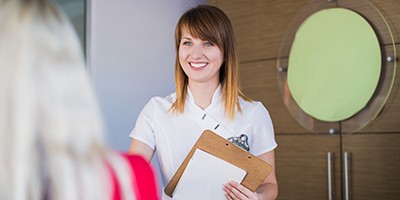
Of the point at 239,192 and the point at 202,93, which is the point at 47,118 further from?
the point at 202,93

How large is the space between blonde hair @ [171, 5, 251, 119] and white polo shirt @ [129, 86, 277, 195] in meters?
0.02

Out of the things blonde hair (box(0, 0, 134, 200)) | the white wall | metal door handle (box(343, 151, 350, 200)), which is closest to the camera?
blonde hair (box(0, 0, 134, 200))

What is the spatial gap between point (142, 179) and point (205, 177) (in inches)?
35.3

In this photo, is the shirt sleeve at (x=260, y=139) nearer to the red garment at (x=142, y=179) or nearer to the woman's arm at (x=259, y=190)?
the woman's arm at (x=259, y=190)

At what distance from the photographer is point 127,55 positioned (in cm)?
362

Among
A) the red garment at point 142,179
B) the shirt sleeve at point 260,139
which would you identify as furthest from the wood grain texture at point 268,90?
the red garment at point 142,179

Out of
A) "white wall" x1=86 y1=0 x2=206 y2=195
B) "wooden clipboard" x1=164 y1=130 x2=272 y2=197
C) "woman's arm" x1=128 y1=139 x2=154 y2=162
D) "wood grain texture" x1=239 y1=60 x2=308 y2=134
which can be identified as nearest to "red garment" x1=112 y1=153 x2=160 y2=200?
"wooden clipboard" x1=164 y1=130 x2=272 y2=197

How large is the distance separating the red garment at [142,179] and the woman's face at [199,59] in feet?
3.34

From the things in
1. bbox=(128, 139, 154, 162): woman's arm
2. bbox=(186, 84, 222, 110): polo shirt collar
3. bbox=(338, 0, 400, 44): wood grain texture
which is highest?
bbox=(338, 0, 400, 44): wood grain texture

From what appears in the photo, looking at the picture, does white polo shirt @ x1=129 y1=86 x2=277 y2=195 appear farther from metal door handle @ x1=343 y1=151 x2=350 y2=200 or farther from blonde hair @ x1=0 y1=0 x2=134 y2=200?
metal door handle @ x1=343 y1=151 x2=350 y2=200

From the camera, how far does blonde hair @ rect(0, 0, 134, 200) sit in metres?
0.61

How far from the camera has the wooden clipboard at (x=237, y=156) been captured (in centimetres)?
153

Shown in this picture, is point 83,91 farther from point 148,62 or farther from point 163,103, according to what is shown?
point 148,62

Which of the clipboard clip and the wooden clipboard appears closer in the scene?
the wooden clipboard
